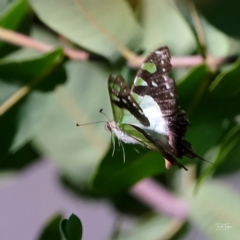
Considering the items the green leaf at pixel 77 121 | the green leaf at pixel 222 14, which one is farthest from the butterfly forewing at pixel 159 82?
the green leaf at pixel 77 121

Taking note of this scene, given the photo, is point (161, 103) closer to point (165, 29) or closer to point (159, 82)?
point (159, 82)

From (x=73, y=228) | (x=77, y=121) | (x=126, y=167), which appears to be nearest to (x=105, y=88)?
(x=77, y=121)

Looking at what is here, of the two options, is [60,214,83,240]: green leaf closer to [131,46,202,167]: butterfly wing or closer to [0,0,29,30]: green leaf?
[131,46,202,167]: butterfly wing

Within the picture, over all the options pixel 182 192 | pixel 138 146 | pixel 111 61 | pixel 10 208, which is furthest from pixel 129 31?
pixel 10 208

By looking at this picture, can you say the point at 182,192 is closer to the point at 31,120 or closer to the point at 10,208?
the point at 31,120

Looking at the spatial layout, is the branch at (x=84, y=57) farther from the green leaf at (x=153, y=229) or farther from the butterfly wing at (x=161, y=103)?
the green leaf at (x=153, y=229)

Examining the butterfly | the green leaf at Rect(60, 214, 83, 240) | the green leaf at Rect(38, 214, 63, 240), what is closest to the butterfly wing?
the butterfly
